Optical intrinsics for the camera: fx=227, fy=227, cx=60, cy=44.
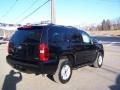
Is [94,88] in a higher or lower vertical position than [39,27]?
lower

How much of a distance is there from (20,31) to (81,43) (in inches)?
91.2

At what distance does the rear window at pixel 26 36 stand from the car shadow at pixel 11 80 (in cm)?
129

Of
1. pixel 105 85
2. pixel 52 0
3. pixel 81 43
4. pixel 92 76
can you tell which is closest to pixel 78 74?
pixel 92 76

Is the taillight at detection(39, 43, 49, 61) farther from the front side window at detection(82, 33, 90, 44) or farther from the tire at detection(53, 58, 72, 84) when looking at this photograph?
the front side window at detection(82, 33, 90, 44)

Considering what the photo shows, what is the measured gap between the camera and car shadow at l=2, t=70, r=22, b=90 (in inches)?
Result: 263

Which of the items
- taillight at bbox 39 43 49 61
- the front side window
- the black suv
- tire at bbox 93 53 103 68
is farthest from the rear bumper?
tire at bbox 93 53 103 68

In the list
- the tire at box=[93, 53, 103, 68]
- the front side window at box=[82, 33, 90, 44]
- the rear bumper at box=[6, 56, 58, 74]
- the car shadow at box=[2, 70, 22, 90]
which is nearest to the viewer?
the rear bumper at box=[6, 56, 58, 74]

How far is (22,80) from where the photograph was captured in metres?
7.66

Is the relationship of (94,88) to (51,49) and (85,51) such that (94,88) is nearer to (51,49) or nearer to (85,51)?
(51,49)

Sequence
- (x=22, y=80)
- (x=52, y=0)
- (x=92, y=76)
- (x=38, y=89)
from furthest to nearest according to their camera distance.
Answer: (x=52, y=0), (x=92, y=76), (x=22, y=80), (x=38, y=89)

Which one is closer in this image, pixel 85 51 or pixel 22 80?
pixel 22 80

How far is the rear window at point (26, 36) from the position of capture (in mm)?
6809

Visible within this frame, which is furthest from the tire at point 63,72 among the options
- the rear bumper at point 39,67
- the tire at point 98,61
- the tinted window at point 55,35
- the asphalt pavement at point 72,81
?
the tire at point 98,61

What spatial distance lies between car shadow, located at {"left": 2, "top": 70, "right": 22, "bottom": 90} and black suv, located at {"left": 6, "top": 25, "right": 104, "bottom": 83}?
1.65ft
